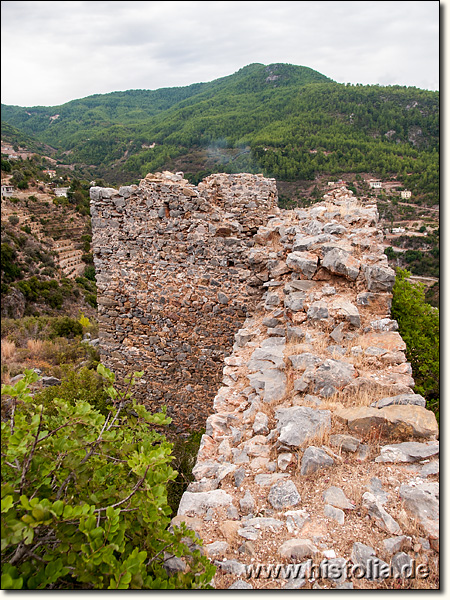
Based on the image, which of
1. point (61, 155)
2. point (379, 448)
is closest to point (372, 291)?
point (379, 448)

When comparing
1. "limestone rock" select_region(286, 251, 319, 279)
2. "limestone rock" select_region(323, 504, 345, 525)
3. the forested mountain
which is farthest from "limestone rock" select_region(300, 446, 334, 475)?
the forested mountain

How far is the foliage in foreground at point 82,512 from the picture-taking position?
1550mm

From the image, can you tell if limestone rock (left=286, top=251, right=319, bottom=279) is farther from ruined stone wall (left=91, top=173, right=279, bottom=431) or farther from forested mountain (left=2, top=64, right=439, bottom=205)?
forested mountain (left=2, top=64, right=439, bottom=205)

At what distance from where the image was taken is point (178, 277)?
6457 millimetres

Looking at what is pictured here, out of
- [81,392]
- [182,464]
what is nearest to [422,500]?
[182,464]

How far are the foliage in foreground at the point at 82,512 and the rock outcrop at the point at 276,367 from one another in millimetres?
401

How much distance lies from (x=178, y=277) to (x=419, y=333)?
458 cm

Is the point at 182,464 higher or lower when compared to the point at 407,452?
lower

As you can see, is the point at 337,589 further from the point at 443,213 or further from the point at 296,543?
the point at 443,213

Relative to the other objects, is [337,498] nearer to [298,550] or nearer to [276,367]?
[298,550]

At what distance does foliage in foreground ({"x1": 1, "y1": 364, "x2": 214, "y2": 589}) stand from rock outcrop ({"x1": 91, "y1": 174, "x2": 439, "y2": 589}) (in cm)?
40

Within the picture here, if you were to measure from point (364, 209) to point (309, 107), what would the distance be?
34.9 metres

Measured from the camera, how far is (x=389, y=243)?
1914cm

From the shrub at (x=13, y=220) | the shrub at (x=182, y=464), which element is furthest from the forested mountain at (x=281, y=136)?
the shrub at (x=182, y=464)
